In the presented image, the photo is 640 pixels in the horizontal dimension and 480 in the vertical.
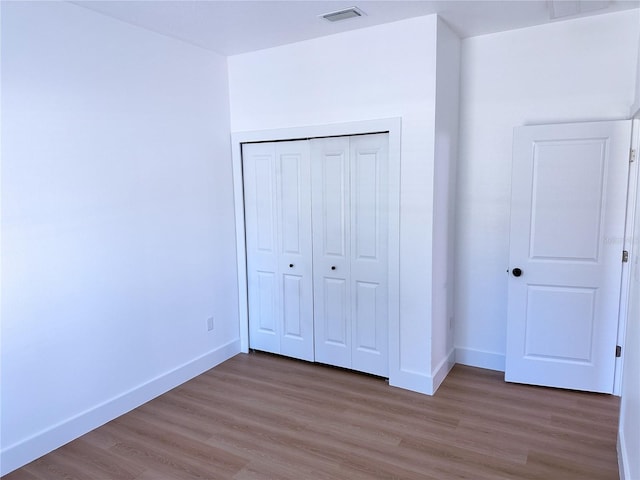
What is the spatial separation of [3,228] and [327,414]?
2330mm

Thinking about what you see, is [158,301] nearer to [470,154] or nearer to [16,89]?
[16,89]

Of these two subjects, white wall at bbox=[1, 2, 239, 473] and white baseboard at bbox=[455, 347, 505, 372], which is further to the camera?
white baseboard at bbox=[455, 347, 505, 372]

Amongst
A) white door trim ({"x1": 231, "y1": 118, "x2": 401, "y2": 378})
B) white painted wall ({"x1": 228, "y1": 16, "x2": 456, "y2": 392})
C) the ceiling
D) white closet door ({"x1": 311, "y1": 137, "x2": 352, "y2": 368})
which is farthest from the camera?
white closet door ({"x1": 311, "y1": 137, "x2": 352, "y2": 368})

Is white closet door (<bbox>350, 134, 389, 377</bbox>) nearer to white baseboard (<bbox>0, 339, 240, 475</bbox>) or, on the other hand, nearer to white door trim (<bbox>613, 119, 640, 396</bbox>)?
white baseboard (<bbox>0, 339, 240, 475</bbox>)

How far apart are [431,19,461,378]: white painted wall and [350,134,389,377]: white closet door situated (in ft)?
1.28

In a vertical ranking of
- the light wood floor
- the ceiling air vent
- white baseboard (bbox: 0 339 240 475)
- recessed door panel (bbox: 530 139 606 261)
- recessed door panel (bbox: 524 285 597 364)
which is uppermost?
the ceiling air vent

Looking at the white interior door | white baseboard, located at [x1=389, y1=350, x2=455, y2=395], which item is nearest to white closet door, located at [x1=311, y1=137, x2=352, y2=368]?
white baseboard, located at [x1=389, y1=350, x2=455, y2=395]

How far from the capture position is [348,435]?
278 cm

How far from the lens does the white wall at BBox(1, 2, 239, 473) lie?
247 centimetres

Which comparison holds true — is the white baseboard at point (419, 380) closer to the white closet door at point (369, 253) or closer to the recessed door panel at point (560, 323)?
the white closet door at point (369, 253)

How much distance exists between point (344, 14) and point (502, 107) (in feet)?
4.85

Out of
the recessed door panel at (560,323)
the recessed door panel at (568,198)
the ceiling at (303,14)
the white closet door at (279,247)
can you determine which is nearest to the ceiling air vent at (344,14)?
the ceiling at (303,14)

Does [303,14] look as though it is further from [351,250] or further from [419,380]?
[419,380]

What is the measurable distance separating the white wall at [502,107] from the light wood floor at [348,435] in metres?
0.56
